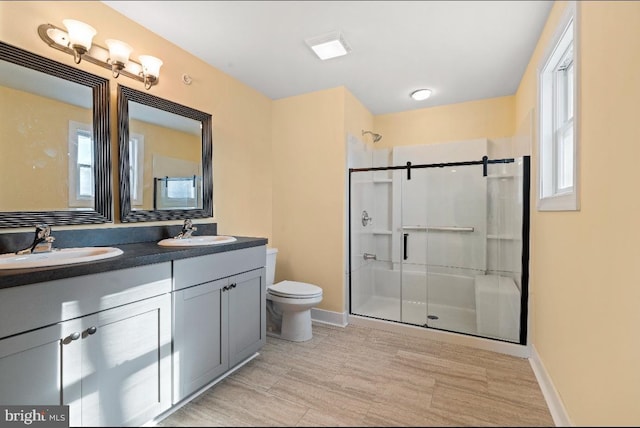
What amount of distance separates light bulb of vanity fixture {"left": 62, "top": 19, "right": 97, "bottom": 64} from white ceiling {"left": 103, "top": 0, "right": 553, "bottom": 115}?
0.32 meters

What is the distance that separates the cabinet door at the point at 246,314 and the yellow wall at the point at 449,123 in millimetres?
2399

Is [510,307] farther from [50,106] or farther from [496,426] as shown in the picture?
[50,106]

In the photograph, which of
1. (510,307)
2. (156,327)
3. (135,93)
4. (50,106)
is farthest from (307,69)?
(510,307)

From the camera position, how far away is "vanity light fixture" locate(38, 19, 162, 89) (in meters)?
1.42

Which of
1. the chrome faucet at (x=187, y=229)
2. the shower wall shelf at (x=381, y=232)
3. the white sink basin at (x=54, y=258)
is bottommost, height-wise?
the shower wall shelf at (x=381, y=232)

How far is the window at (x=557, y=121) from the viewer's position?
4.89 ft

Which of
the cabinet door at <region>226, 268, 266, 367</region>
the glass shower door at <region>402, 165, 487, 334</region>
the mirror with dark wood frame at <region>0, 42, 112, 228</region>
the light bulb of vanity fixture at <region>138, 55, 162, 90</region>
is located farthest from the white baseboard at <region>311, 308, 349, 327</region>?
the light bulb of vanity fixture at <region>138, 55, 162, 90</region>

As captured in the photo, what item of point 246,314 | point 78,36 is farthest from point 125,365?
point 78,36

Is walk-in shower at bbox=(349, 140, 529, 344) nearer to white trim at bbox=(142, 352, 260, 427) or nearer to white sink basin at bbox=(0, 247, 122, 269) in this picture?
white trim at bbox=(142, 352, 260, 427)

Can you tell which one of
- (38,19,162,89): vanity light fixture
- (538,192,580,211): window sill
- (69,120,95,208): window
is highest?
(38,19,162,89): vanity light fixture

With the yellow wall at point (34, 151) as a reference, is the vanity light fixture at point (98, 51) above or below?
above

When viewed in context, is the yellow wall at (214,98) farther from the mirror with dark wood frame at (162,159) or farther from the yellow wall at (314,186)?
the yellow wall at (314,186)

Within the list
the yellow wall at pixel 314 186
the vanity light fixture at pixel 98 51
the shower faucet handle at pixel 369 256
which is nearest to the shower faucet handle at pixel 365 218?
the shower faucet handle at pixel 369 256

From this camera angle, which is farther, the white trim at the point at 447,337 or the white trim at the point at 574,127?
the white trim at the point at 447,337
